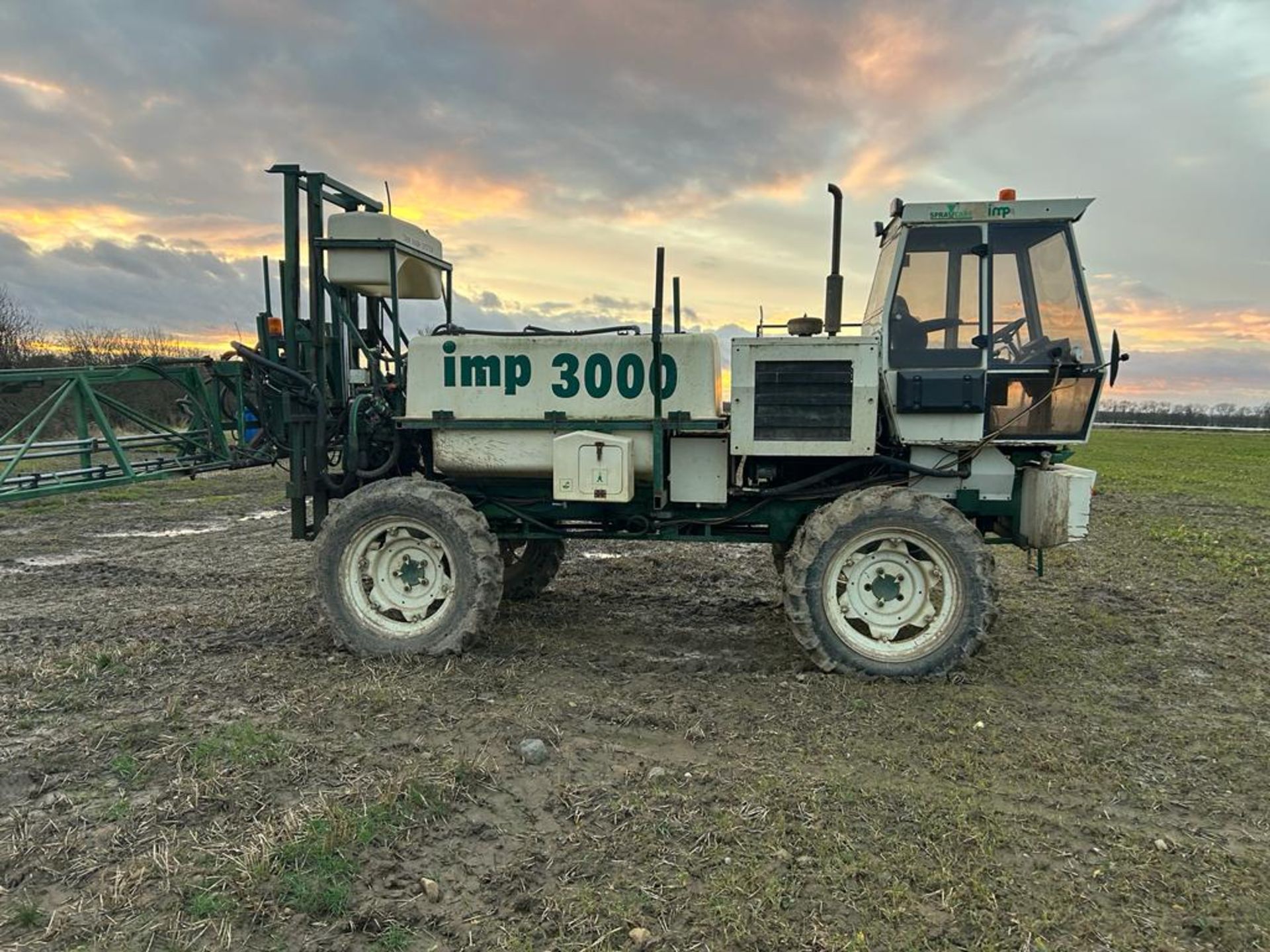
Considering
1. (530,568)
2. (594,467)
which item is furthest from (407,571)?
(530,568)

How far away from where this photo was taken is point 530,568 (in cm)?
716

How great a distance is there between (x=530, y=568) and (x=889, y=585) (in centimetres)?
323

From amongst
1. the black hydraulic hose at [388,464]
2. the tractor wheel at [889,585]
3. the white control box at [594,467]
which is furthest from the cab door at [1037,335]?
the black hydraulic hose at [388,464]

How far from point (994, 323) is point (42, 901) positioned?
5.60 meters

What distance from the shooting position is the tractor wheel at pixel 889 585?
4.98 m

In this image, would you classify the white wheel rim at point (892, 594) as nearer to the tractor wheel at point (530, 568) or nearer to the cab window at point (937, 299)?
the cab window at point (937, 299)

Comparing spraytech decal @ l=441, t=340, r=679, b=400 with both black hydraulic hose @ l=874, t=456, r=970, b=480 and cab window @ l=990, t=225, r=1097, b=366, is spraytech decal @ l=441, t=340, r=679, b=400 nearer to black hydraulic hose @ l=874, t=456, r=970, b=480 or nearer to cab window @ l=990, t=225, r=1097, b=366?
black hydraulic hose @ l=874, t=456, r=970, b=480

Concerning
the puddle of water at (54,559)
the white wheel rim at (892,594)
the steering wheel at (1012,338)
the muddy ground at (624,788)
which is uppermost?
the steering wheel at (1012,338)

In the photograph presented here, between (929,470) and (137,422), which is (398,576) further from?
(929,470)

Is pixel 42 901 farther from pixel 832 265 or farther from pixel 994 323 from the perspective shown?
pixel 994 323

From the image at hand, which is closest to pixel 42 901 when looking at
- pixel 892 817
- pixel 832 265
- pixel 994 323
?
pixel 892 817

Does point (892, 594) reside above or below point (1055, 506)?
below

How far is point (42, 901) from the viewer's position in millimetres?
2840

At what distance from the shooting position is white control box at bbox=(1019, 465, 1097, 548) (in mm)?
5086
